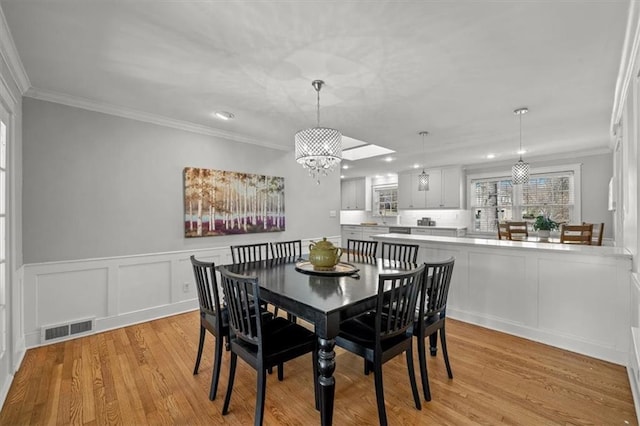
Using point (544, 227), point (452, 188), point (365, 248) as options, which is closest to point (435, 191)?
point (452, 188)

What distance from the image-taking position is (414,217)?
7.93 meters

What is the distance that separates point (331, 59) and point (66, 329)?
363 cm

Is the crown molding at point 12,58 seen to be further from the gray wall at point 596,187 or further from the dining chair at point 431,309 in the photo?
the gray wall at point 596,187

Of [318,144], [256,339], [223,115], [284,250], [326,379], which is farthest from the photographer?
[284,250]

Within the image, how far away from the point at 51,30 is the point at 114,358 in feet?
8.48

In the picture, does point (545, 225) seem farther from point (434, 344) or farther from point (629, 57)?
point (434, 344)

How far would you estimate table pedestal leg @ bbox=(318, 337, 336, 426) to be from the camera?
5.17ft

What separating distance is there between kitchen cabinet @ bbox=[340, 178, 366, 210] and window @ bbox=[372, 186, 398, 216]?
0.37 metres

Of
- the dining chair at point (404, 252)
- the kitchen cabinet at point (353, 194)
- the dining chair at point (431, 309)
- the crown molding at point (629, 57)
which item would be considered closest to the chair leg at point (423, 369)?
the dining chair at point (431, 309)

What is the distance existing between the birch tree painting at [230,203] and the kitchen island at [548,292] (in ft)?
8.10

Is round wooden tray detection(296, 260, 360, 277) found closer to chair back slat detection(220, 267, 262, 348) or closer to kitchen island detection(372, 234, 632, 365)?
chair back slat detection(220, 267, 262, 348)

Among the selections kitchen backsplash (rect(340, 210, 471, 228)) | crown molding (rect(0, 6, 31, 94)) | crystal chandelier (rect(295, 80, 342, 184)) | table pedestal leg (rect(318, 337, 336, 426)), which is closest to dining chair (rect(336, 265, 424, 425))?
table pedestal leg (rect(318, 337, 336, 426))

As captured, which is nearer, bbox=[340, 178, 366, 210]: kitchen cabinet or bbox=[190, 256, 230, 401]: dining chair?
bbox=[190, 256, 230, 401]: dining chair

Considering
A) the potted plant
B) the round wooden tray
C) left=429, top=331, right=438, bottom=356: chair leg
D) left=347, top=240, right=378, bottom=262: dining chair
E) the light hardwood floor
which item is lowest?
the light hardwood floor
